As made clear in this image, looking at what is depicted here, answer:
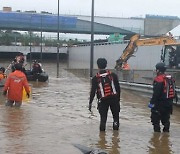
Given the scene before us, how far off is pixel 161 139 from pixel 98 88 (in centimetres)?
170

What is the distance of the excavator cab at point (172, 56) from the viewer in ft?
80.6

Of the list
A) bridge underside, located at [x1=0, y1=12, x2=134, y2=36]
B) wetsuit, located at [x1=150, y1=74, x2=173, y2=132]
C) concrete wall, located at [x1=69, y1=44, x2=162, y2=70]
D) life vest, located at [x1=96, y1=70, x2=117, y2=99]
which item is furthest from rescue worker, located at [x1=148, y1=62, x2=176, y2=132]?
bridge underside, located at [x1=0, y1=12, x2=134, y2=36]

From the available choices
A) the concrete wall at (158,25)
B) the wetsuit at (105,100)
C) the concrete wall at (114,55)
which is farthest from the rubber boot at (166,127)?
the concrete wall at (158,25)

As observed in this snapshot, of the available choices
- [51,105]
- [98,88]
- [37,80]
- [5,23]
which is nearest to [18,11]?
[5,23]

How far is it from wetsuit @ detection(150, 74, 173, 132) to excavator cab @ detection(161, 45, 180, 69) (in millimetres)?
14332

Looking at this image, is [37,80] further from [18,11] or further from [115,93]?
[18,11]

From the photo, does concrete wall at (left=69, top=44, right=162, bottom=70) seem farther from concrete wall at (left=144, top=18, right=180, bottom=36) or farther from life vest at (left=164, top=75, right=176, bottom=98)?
concrete wall at (left=144, top=18, right=180, bottom=36)

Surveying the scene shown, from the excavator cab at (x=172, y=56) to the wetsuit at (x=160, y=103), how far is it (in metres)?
14.3

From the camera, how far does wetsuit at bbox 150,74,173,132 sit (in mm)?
9883

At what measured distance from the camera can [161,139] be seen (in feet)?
31.2

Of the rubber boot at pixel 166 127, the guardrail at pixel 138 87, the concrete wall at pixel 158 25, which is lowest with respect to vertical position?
the guardrail at pixel 138 87

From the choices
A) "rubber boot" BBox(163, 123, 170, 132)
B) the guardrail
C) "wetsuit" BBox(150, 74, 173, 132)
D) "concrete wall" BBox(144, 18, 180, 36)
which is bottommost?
the guardrail

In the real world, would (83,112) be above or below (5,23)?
below

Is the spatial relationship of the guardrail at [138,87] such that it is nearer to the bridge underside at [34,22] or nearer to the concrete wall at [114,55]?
the concrete wall at [114,55]
